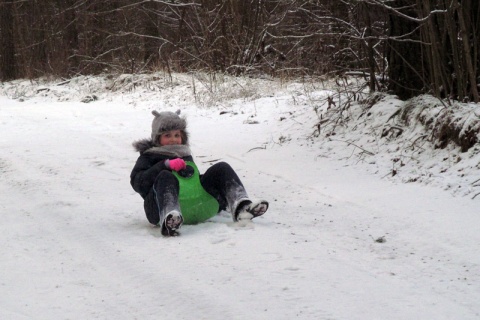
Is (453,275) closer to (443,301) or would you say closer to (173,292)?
(443,301)

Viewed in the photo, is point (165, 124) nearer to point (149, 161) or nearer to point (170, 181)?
point (149, 161)

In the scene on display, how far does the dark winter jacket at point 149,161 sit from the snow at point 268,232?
330 mm

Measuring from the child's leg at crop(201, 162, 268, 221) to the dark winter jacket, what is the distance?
0.95 feet

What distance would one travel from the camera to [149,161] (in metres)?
4.98

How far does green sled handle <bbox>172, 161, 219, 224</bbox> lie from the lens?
4781 millimetres

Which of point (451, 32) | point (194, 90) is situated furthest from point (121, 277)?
point (194, 90)

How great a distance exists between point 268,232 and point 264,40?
34.5 ft

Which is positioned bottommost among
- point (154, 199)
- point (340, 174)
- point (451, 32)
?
point (340, 174)

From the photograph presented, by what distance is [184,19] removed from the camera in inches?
616

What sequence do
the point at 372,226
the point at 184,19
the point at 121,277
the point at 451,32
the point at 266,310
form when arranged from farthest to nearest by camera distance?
the point at 184,19
the point at 451,32
the point at 372,226
the point at 121,277
the point at 266,310

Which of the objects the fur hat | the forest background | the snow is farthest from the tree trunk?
the fur hat

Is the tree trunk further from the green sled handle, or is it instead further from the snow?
the green sled handle

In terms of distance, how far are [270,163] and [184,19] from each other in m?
9.24

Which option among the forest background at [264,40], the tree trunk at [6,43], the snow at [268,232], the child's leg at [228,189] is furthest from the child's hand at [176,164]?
the tree trunk at [6,43]
